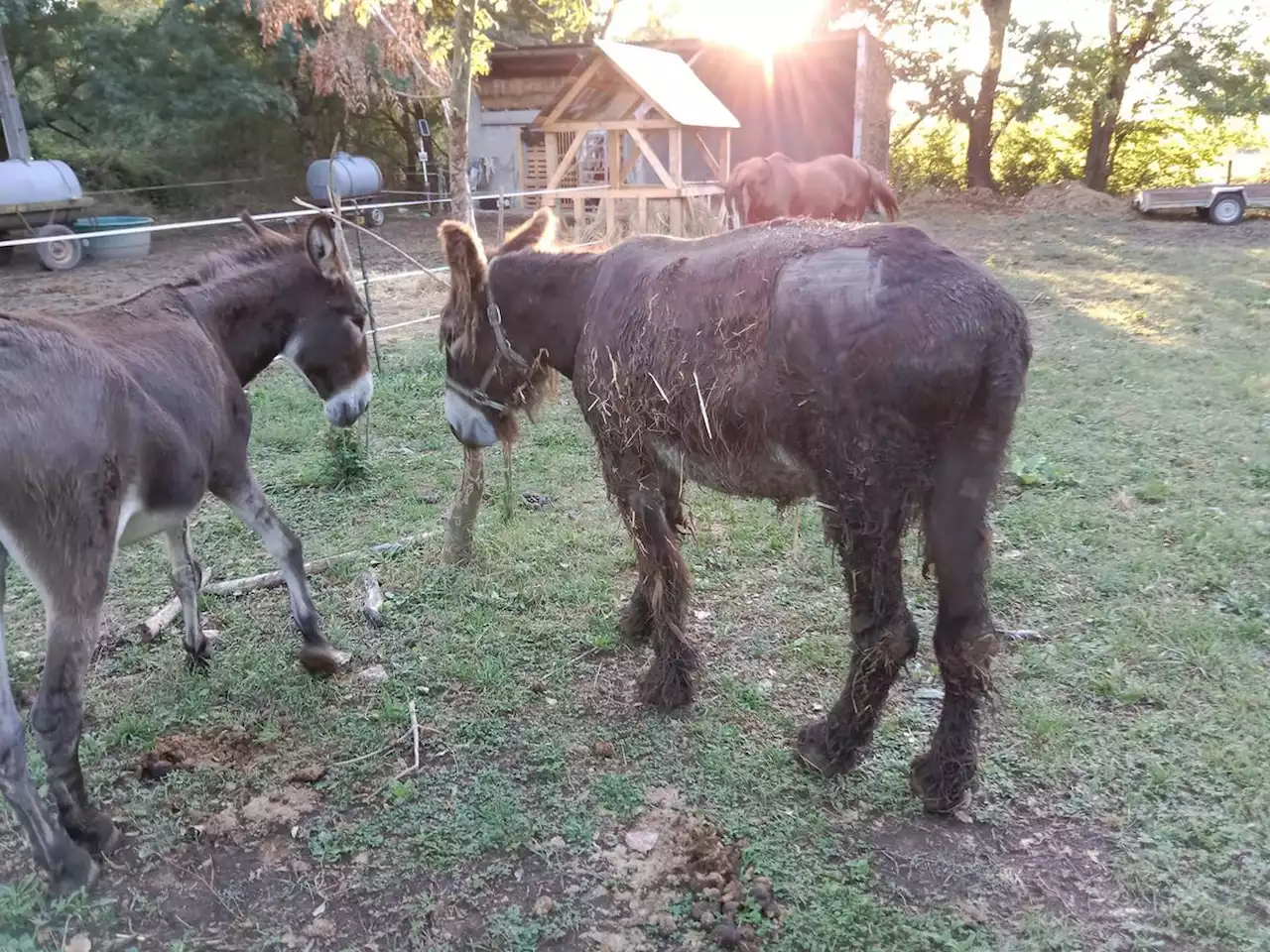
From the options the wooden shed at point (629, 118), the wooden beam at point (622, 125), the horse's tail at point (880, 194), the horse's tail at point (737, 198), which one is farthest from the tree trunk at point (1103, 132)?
the wooden beam at point (622, 125)

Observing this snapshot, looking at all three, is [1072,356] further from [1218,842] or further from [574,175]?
[574,175]

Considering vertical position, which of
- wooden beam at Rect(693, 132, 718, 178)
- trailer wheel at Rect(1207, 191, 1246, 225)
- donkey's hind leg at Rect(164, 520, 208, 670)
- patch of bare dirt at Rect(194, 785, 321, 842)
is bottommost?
patch of bare dirt at Rect(194, 785, 321, 842)

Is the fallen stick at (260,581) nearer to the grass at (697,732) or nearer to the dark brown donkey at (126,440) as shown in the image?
the grass at (697,732)

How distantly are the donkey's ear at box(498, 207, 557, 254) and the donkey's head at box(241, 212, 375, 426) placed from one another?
748mm

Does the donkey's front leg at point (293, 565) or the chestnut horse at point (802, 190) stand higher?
the chestnut horse at point (802, 190)

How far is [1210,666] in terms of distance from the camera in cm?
341

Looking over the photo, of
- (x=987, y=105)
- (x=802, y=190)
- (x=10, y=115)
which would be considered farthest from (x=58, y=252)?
(x=987, y=105)

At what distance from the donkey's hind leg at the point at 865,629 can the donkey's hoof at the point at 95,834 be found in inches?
91.2

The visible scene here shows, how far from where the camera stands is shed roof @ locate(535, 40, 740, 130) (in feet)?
33.0

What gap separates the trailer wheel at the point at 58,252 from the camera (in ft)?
41.2

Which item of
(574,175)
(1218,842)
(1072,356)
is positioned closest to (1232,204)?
(1072,356)

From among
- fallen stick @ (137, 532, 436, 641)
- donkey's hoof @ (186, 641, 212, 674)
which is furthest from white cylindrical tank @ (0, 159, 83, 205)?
donkey's hoof @ (186, 641, 212, 674)

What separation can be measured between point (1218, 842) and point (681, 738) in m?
1.75

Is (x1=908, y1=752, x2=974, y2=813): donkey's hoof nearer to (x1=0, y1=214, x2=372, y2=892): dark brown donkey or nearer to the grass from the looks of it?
the grass
